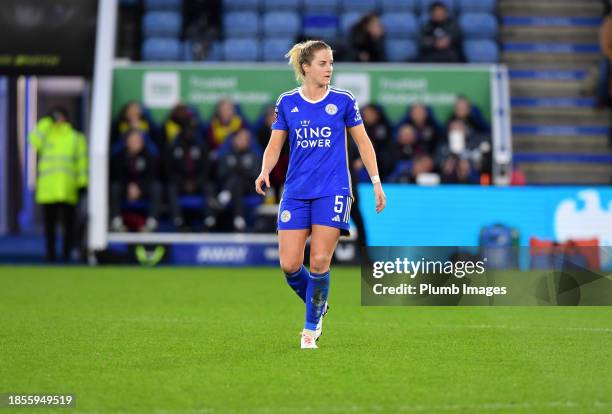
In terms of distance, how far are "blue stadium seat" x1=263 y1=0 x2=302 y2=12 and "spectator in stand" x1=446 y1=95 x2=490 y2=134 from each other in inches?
134

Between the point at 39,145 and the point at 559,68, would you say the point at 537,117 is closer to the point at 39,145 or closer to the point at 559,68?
the point at 559,68

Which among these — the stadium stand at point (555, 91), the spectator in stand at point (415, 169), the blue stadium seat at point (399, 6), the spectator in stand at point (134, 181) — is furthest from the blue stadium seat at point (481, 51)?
the spectator in stand at point (134, 181)

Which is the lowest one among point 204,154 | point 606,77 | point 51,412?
point 51,412

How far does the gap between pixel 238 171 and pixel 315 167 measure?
8.89 m

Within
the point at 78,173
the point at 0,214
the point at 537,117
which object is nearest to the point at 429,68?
the point at 537,117

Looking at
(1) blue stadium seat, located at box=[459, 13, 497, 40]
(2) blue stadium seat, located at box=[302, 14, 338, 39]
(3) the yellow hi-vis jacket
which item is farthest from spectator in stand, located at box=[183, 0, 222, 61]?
(1) blue stadium seat, located at box=[459, 13, 497, 40]

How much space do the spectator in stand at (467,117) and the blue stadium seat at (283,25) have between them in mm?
2966

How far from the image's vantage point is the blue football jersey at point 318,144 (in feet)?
24.1

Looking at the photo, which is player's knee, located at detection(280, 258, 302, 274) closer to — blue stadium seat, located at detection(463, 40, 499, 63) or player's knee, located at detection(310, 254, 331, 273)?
player's knee, located at detection(310, 254, 331, 273)

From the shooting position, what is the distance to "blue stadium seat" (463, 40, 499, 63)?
18109 millimetres

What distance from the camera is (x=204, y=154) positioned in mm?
16516

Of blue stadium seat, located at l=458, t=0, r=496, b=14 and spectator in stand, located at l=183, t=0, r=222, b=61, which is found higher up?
blue stadium seat, located at l=458, t=0, r=496, b=14

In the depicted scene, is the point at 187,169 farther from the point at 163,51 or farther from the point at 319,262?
the point at 319,262

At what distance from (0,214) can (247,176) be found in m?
9.48
